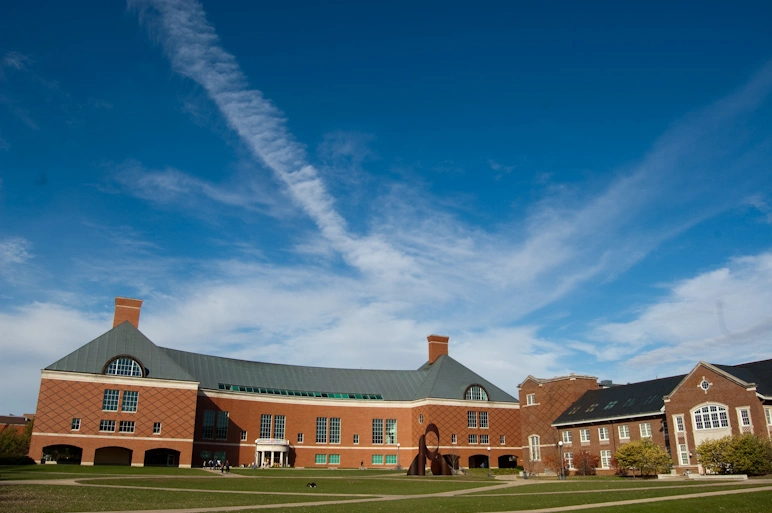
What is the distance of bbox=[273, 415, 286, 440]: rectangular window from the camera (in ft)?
235

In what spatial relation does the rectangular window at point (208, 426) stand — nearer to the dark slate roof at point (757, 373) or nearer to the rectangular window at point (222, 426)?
the rectangular window at point (222, 426)

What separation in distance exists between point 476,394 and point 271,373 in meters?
26.1

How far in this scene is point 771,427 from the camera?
146 ft

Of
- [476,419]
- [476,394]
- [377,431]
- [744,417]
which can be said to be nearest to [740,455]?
[744,417]

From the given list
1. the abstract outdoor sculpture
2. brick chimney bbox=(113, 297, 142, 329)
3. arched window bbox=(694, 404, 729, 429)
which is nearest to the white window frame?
arched window bbox=(694, 404, 729, 429)

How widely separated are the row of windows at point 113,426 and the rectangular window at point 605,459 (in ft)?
139

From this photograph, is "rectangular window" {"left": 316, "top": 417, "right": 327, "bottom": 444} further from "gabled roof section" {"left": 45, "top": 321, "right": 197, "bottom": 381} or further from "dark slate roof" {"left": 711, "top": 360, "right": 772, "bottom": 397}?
"dark slate roof" {"left": 711, "top": 360, "right": 772, "bottom": 397}

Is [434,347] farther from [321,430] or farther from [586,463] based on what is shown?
[586,463]

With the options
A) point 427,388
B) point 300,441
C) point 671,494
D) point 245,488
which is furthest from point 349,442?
point 671,494

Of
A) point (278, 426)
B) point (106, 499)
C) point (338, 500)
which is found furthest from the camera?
point (278, 426)

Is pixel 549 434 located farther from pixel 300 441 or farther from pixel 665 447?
pixel 300 441

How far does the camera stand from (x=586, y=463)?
2233 inches

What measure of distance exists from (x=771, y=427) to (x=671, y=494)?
23741 millimetres

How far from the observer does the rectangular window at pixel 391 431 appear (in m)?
77.2
